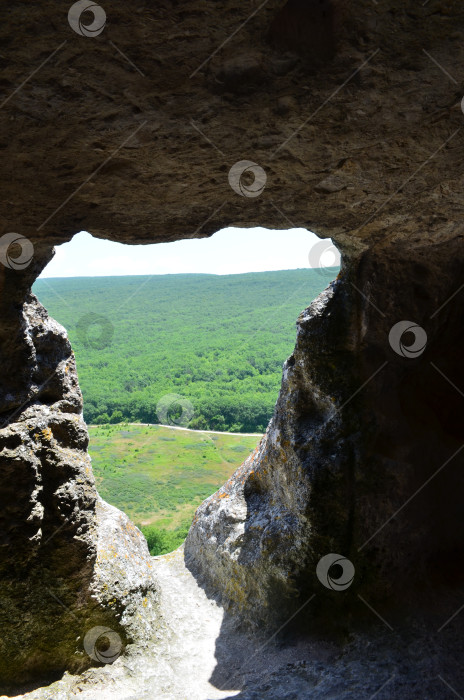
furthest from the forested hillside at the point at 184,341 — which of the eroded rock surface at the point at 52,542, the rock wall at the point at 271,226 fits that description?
the eroded rock surface at the point at 52,542

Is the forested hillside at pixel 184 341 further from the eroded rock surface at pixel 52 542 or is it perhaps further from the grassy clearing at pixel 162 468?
the eroded rock surface at pixel 52 542

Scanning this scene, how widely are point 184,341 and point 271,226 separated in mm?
35205

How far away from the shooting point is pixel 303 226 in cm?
461

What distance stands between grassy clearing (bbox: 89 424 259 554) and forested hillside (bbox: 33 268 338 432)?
150cm

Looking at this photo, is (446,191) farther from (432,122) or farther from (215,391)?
(215,391)

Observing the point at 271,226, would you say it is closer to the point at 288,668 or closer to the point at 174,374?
the point at 288,668

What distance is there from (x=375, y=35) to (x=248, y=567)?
531cm

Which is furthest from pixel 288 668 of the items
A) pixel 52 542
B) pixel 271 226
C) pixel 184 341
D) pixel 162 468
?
pixel 184 341

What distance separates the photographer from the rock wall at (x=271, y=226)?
2.93 meters

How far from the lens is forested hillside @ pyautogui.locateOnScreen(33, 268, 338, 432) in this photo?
3091 cm

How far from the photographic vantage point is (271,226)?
459 centimetres

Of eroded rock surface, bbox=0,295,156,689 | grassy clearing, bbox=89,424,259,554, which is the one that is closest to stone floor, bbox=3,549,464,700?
eroded rock surface, bbox=0,295,156,689

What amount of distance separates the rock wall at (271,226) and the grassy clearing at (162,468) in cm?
1377

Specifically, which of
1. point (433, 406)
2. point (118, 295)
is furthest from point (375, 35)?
point (118, 295)
